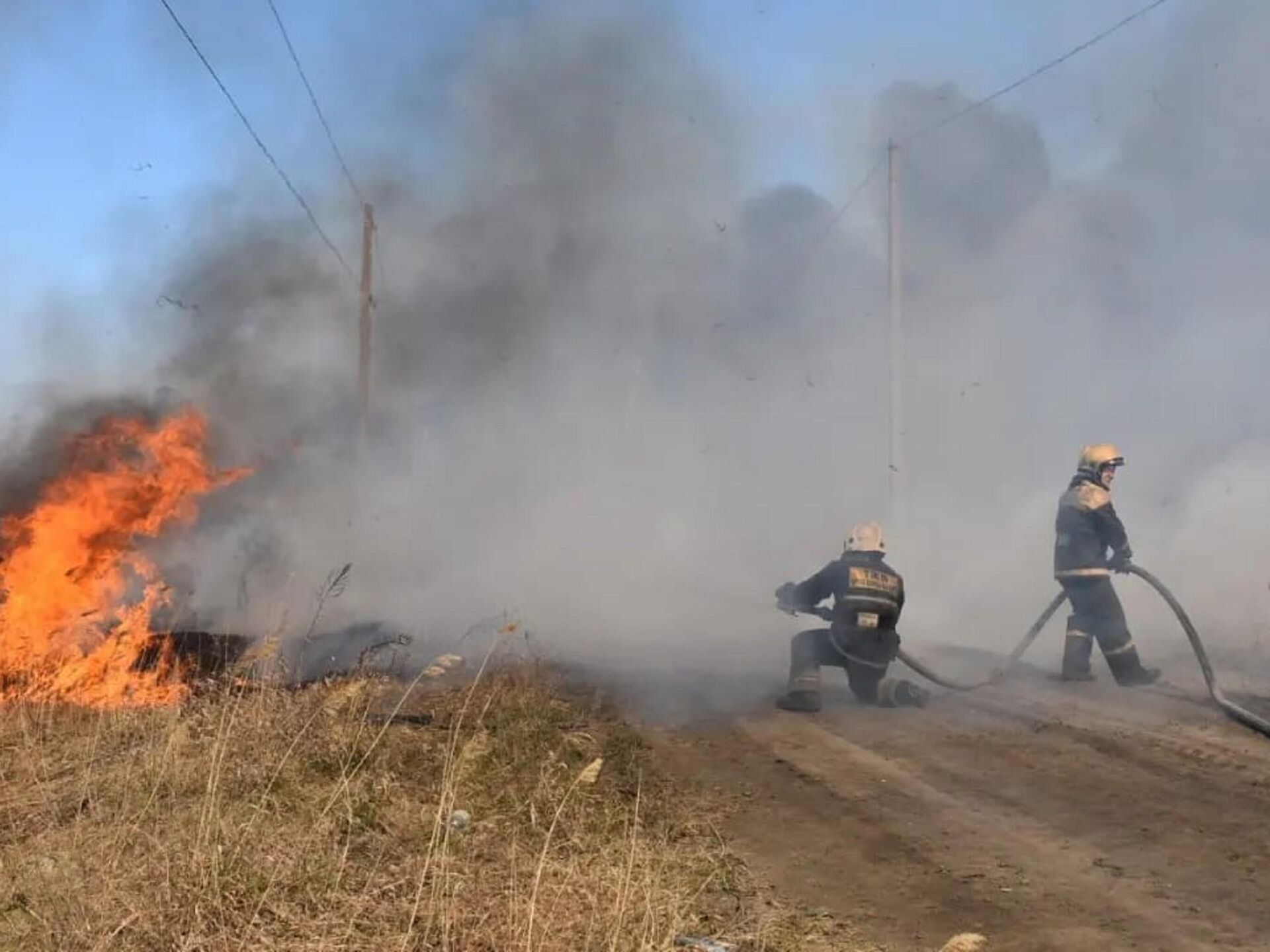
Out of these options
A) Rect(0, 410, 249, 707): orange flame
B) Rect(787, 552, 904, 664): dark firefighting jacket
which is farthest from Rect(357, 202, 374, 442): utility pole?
Rect(787, 552, 904, 664): dark firefighting jacket

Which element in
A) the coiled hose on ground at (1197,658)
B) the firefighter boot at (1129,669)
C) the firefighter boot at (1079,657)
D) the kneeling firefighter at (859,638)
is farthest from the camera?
the firefighter boot at (1079,657)

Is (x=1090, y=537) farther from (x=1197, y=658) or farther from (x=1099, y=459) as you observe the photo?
(x=1197, y=658)

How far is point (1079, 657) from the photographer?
30.5 feet

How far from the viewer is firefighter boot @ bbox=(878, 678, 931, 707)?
8.23m

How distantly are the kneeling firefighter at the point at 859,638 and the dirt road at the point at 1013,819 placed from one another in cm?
27

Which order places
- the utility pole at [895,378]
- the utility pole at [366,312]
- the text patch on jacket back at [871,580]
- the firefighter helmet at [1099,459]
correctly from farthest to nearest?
the utility pole at [366,312]
the utility pole at [895,378]
the firefighter helmet at [1099,459]
the text patch on jacket back at [871,580]

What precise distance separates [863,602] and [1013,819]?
3.37 metres

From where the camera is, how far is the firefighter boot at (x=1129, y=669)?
8.89 metres

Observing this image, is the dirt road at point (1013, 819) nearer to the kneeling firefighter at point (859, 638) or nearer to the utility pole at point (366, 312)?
the kneeling firefighter at point (859, 638)

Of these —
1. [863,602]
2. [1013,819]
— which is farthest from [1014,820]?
[863,602]

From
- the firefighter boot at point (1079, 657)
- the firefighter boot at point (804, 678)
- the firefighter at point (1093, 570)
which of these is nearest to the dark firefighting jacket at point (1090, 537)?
the firefighter at point (1093, 570)

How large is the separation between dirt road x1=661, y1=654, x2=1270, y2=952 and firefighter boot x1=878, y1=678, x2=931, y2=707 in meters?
0.25

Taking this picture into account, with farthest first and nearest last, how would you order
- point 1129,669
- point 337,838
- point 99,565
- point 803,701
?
point 99,565 < point 1129,669 < point 803,701 < point 337,838

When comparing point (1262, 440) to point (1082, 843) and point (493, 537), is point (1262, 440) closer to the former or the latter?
point (493, 537)
